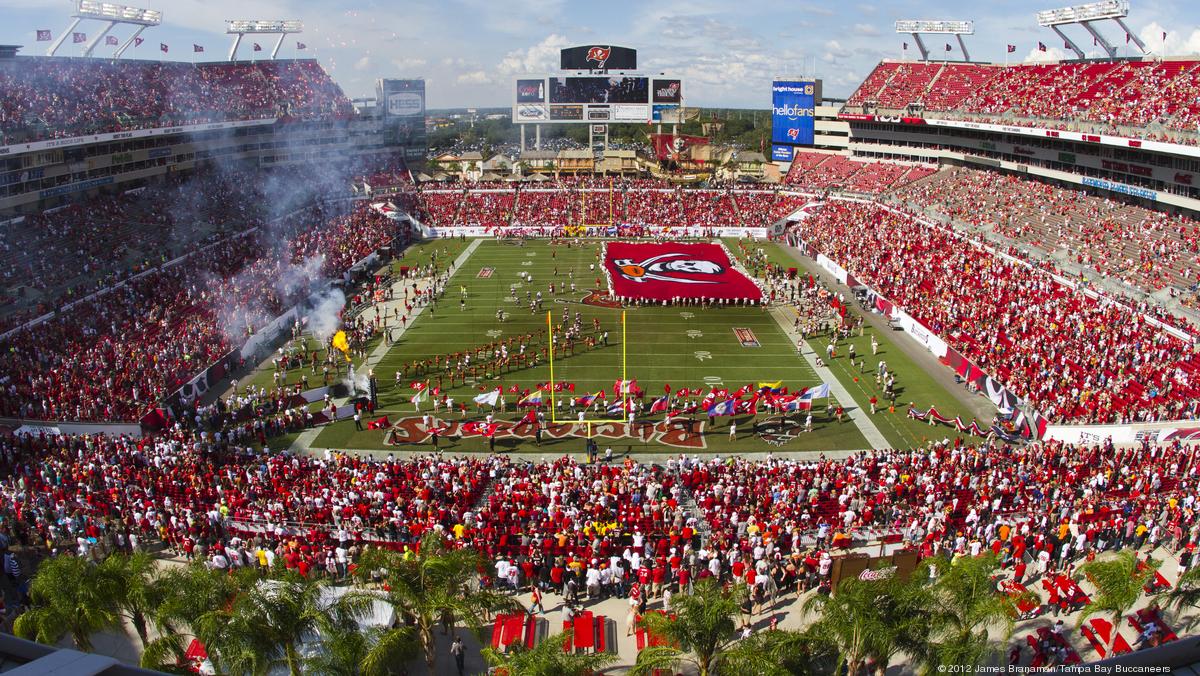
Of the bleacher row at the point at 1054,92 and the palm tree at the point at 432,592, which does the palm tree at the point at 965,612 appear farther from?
the bleacher row at the point at 1054,92

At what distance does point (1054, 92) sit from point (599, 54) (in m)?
34.5

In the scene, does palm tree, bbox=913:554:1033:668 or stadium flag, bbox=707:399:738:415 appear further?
stadium flag, bbox=707:399:738:415

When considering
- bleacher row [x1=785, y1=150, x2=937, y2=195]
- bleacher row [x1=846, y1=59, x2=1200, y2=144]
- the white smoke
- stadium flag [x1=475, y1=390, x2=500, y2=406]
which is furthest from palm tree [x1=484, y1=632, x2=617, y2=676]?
bleacher row [x1=785, y1=150, x2=937, y2=195]

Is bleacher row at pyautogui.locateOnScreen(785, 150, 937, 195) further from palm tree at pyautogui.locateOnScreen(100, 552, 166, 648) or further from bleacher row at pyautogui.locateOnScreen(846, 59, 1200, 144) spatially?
palm tree at pyautogui.locateOnScreen(100, 552, 166, 648)

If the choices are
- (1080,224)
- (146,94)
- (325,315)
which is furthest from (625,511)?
(146,94)

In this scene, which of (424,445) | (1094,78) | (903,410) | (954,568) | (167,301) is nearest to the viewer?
(954,568)

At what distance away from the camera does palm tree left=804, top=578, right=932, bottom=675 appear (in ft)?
35.8

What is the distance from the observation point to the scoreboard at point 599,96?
69.8 metres

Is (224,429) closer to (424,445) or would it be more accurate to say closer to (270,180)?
(424,445)

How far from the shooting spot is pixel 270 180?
198 feet

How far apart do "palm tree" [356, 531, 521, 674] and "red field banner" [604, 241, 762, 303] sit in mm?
27950

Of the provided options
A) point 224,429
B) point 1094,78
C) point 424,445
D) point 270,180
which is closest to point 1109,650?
point 424,445

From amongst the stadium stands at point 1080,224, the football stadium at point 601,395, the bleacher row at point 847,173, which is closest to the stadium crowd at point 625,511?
the football stadium at point 601,395

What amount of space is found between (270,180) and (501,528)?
51145mm
